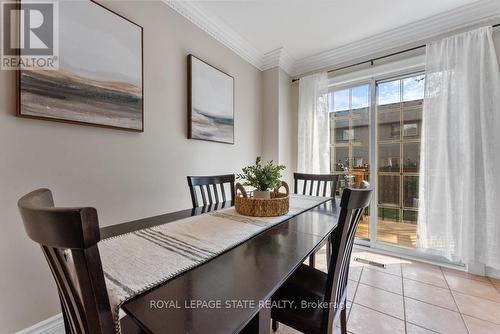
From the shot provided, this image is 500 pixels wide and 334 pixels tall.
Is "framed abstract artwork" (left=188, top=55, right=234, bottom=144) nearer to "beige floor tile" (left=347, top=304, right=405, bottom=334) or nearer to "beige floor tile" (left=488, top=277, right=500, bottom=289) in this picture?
"beige floor tile" (left=347, top=304, right=405, bottom=334)

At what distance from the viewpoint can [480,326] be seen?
1.43m

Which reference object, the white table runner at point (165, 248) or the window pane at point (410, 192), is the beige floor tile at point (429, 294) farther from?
the white table runner at point (165, 248)

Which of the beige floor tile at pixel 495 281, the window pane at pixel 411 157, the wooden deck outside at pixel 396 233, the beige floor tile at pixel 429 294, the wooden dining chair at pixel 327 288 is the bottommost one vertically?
the beige floor tile at pixel 429 294

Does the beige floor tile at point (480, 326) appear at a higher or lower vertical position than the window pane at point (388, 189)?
lower

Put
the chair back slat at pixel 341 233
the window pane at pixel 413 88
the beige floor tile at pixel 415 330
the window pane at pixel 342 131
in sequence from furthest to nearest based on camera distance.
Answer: the window pane at pixel 342 131, the window pane at pixel 413 88, the beige floor tile at pixel 415 330, the chair back slat at pixel 341 233

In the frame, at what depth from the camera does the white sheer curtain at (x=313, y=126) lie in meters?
2.83

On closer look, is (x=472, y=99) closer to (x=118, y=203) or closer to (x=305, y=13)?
(x=305, y=13)

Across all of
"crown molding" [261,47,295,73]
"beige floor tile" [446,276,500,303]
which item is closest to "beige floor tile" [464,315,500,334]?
"beige floor tile" [446,276,500,303]

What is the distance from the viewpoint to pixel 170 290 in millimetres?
559

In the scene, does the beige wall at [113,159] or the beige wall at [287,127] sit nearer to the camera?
the beige wall at [113,159]

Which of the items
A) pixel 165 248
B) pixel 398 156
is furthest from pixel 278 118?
pixel 165 248

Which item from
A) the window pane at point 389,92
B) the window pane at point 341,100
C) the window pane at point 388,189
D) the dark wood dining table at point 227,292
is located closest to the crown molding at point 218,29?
the window pane at point 341,100

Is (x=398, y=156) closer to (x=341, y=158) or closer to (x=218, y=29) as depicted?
(x=341, y=158)

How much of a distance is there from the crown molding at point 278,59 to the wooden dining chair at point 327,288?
2.47 metres
